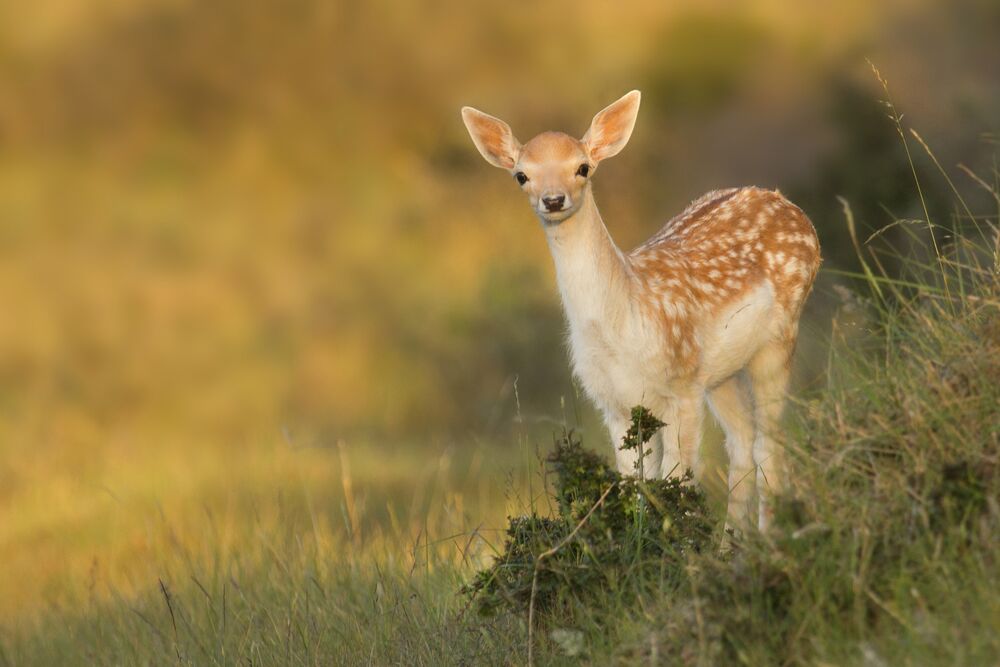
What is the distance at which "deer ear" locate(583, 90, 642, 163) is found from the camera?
267 inches

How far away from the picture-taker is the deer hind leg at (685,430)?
6578mm

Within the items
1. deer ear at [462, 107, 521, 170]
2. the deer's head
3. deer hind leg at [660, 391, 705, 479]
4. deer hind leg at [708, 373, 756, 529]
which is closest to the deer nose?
the deer's head

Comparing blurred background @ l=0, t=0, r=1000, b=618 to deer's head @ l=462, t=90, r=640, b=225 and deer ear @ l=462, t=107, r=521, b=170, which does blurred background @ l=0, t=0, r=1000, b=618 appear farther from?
deer ear @ l=462, t=107, r=521, b=170

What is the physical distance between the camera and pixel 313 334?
2055cm

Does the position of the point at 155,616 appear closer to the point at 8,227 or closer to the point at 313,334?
the point at 313,334

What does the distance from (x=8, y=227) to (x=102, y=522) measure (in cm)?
1316

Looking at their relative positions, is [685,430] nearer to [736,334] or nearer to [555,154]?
[736,334]

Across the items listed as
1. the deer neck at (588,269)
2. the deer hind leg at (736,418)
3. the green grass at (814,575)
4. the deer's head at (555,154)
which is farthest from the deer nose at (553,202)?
the deer hind leg at (736,418)

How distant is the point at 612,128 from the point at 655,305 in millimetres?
775

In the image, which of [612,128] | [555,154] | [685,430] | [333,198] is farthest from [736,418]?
[333,198]

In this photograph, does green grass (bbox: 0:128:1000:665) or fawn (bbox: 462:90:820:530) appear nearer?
green grass (bbox: 0:128:1000:665)

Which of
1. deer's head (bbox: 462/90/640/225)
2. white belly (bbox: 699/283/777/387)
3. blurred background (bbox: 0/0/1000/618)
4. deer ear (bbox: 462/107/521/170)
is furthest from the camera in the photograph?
blurred background (bbox: 0/0/1000/618)

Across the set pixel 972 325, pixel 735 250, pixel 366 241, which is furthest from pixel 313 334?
pixel 972 325

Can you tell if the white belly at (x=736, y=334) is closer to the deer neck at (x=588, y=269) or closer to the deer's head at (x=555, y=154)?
the deer neck at (x=588, y=269)
